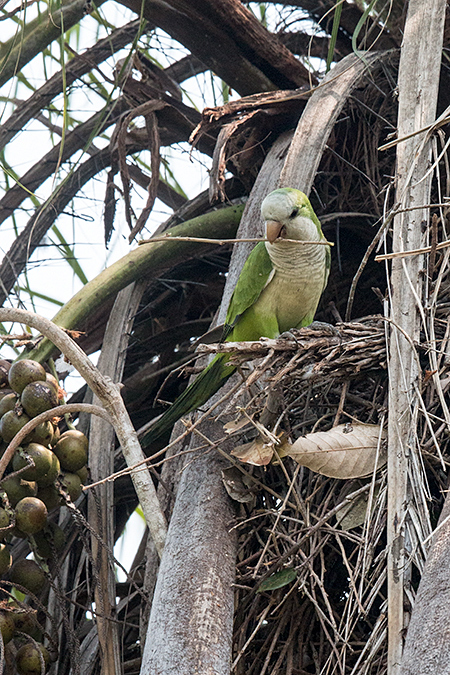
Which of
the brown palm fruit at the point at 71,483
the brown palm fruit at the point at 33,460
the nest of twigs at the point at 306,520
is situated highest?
the brown palm fruit at the point at 33,460

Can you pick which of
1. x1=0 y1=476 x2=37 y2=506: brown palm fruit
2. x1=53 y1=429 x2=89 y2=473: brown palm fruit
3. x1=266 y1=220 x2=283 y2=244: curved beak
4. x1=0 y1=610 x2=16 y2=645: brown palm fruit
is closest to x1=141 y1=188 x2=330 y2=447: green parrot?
x1=266 y1=220 x2=283 y2=244: curved beak

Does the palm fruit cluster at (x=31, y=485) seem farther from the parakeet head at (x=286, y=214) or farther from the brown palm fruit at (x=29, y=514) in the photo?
the parakeet head at (x=286, y=214)

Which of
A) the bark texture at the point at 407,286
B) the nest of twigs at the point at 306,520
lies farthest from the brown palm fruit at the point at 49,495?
the bark texture at the point at 407,286

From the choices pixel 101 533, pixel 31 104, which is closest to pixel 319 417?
pixel 101 533

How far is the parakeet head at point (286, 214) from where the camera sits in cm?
238

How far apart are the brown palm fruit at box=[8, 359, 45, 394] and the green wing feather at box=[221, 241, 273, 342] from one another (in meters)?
0.71

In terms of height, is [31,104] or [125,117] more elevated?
[31,104]

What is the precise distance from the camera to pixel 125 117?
2758 millimetres

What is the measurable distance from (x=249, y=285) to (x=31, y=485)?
1.03 metres

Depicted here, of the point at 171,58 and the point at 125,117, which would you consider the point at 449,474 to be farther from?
the point at 171,58

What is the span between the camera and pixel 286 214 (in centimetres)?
241

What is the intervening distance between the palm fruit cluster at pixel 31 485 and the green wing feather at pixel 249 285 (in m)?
0.68

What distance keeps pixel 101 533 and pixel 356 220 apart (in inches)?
62.7

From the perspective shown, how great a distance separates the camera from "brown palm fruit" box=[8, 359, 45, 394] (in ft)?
6.90
